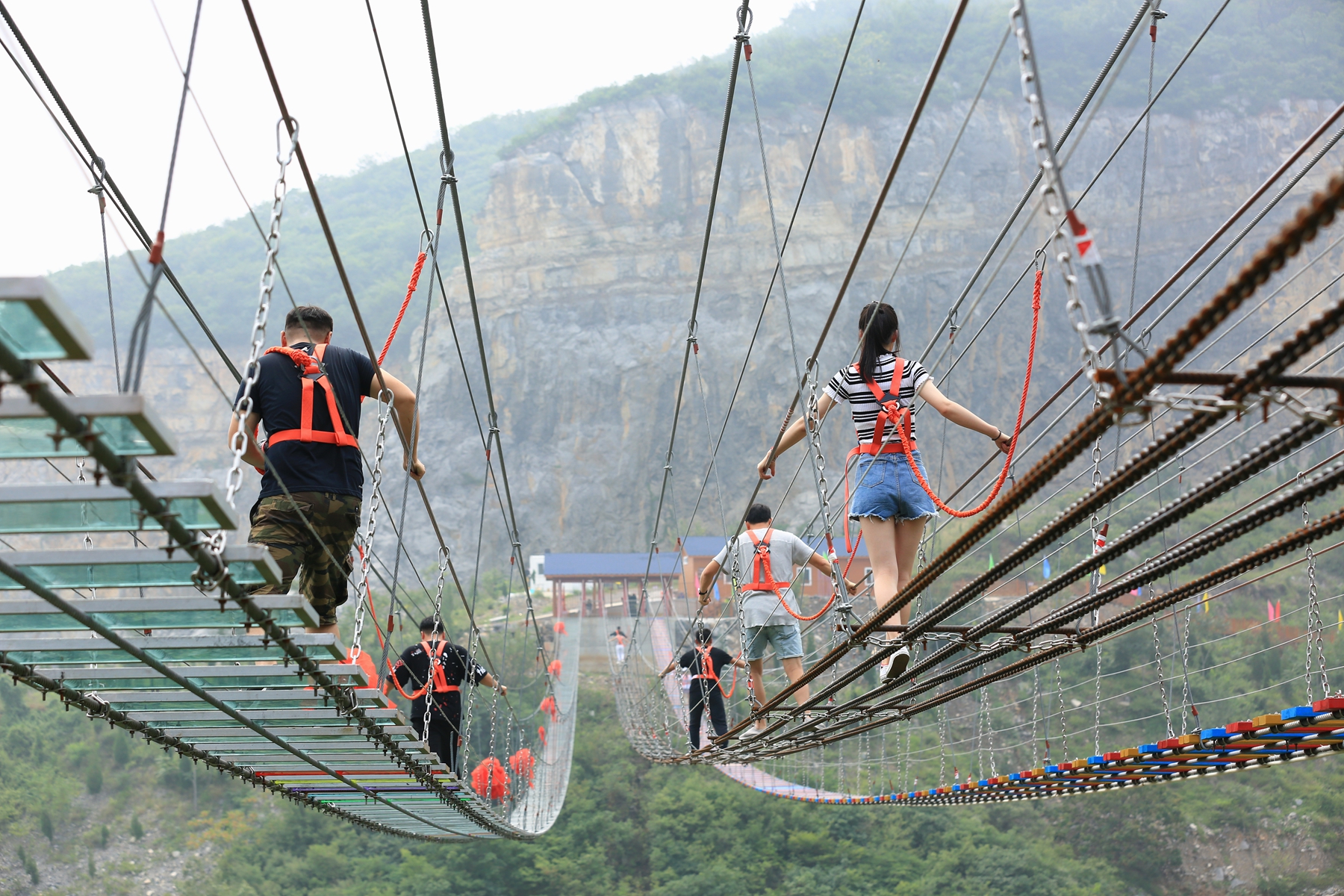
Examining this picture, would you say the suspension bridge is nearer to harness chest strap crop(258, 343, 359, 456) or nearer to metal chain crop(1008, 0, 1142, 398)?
metal chain crop(1008, 0, 1142, 398)

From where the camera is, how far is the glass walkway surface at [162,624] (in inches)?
51.6

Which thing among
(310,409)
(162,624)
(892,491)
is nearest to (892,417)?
(892,491)

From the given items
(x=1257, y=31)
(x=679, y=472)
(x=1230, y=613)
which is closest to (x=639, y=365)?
(x=679, y=472)

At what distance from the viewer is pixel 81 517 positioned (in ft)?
5.54

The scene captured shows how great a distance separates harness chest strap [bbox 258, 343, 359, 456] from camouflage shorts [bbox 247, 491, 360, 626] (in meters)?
0.11

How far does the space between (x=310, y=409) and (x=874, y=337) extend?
118 cm

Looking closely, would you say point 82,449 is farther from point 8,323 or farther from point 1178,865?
point 1178,865

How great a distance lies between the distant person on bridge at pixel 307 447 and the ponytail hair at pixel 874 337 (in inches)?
41.6

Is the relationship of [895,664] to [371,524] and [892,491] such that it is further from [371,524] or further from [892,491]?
[371,524]

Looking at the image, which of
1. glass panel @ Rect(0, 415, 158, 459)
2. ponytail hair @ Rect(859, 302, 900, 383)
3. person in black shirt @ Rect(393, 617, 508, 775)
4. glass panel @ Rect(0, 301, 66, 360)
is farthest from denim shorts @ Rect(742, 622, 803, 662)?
glass panel @ Rect(0, 301, 66, 360)

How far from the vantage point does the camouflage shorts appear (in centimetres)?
227

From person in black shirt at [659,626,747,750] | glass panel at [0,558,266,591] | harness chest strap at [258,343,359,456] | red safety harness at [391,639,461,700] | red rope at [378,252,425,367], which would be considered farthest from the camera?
person in black shirt at [659,626,747,750]

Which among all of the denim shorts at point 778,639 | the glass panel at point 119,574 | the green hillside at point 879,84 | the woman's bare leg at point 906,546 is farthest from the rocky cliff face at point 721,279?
the glass panel at point 119,574

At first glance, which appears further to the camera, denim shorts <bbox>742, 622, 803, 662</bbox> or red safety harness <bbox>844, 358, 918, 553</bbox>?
denim shorts <bbox>742, 622, 803, 662</bbox>
